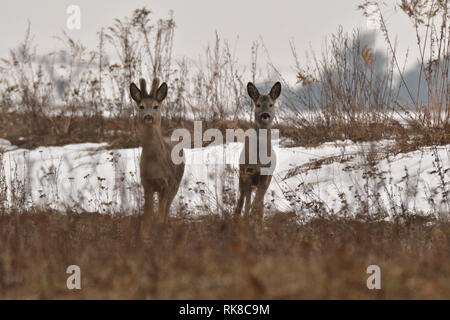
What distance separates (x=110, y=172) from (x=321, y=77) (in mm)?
4684

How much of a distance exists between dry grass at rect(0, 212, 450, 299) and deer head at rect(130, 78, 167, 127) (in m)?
1.40

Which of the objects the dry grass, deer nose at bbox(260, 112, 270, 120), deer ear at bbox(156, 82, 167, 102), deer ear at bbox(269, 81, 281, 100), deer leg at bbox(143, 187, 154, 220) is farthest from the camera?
deer ear at bbox(269, 81, 281, 100)

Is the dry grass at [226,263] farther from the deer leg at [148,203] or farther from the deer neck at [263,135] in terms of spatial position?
the deer neck at [263,135]

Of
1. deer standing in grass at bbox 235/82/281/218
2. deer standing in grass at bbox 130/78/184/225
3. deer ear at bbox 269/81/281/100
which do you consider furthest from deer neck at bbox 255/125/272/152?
deer standing in grass at bbox 130/78/184/225

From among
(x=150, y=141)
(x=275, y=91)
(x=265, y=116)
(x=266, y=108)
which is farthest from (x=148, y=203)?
(x=275, y=91)

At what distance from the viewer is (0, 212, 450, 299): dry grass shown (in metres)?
3.69

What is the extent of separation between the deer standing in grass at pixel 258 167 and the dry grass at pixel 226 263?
1.03 m

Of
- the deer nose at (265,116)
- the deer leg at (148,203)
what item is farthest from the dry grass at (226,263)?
the deer nose at (265,116)

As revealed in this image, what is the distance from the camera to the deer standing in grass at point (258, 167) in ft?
22.1

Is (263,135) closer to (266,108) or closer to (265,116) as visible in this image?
(265,116)

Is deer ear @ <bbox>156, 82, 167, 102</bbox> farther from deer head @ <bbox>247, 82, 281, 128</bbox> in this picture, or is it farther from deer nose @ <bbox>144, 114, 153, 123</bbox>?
deer head @ <bbox>247, 82, 281, 128</bbox>

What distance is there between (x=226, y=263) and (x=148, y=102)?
2858 mm
